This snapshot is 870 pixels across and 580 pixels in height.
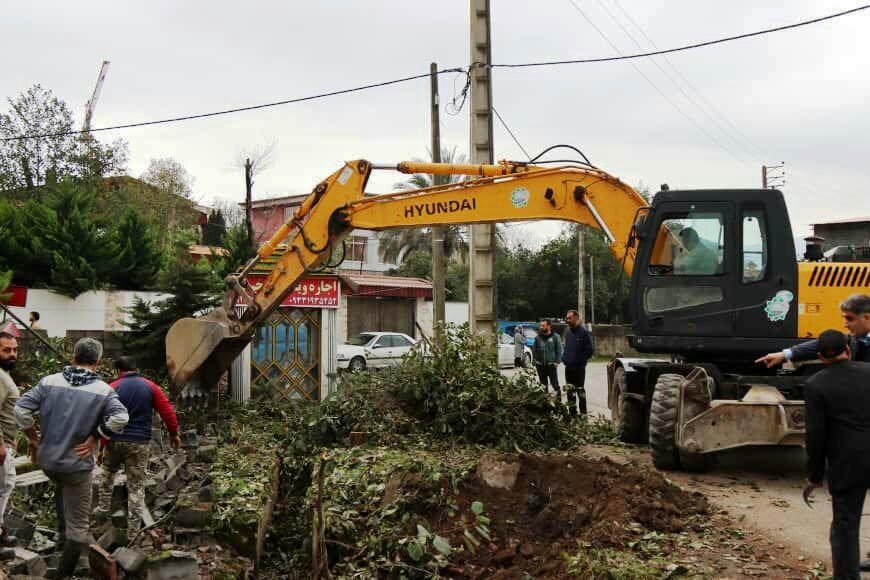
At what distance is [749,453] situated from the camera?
1010 cm

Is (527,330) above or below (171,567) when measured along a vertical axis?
above

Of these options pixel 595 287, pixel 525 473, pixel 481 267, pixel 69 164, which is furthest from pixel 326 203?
pixel 595 287

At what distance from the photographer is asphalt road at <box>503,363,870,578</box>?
6480 mm

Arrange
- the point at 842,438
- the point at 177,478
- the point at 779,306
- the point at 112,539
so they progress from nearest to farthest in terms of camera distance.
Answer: the point at 842,438 → the point at 112,539 → the point at 177,478 → the point at 779,306

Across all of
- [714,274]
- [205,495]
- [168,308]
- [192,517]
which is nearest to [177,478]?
[205,495]

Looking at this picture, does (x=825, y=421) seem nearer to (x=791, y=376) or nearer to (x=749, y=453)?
(x=791, y=376)

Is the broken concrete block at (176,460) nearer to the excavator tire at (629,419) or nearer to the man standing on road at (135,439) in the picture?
the man standing on road at (135,439)

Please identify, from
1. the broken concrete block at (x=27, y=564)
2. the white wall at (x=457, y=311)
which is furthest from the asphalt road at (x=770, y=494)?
the white wall at (x=457, y=311)

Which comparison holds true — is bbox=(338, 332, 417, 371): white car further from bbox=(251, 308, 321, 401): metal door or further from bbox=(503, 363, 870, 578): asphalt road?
bbox=(503, 363, 870, 578): asphalt road

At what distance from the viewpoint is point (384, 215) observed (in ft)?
33.8

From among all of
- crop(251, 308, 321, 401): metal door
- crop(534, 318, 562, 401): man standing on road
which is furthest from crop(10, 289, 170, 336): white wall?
crop(534, 318, 562, 401): man standing on road

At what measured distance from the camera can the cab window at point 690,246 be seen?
357 inches

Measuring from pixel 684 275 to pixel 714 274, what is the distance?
333 mm

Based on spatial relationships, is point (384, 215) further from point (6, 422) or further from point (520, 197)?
point (6, 422)
